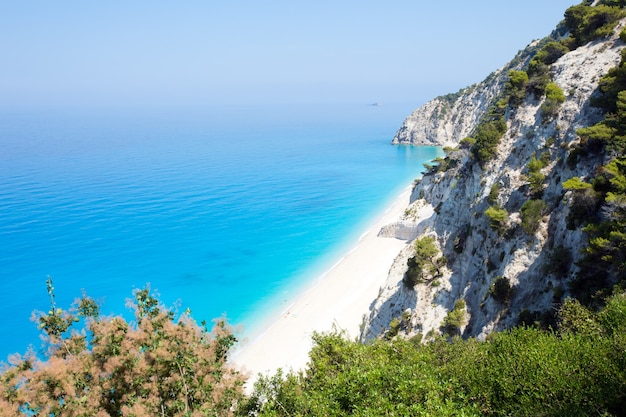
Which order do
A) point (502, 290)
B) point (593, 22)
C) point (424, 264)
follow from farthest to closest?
point (593, 22)
point (424, 264)
point (502, 290)

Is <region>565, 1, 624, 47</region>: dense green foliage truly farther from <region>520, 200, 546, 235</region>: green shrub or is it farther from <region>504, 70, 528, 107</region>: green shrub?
<region>520, 200, 546, 235</region>: green shrub

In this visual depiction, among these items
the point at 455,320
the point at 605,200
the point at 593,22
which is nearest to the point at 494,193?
the point at 605,200

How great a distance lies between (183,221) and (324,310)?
44543mm

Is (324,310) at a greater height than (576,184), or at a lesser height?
lesser

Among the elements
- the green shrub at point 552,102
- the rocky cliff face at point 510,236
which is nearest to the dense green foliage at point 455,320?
the rocky cliff face at point 510,236

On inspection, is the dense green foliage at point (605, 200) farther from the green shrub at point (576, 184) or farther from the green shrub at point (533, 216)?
the green shrub at point (533, 216)

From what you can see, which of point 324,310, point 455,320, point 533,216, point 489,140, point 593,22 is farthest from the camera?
point 324,310

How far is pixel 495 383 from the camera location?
497 inches

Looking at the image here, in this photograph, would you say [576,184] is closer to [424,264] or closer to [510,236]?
[510,236]

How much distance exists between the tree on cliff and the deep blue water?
3777mm

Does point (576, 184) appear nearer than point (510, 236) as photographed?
Yes

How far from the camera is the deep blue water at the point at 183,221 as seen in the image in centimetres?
5188

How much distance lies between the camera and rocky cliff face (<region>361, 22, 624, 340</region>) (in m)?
23.0

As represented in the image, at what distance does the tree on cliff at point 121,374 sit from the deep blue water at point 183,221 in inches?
149
